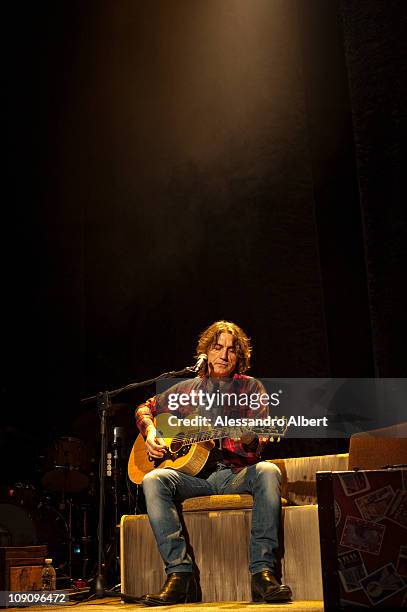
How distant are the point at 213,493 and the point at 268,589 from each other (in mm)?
567

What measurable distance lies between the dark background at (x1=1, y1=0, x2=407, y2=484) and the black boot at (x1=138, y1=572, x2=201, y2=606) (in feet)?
5.21

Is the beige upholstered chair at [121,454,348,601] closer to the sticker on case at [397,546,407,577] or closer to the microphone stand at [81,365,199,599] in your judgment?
the microphone stand at [81,365,199,599]

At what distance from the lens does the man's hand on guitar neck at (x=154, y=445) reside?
3156 mm

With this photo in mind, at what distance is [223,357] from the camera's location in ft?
11.2

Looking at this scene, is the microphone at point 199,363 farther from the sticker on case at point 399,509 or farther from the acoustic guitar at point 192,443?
the sticker on case at point 399,509

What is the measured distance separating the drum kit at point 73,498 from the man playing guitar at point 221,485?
59.5 inches

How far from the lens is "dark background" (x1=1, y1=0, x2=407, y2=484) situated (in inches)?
159

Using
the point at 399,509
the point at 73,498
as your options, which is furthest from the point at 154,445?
the point at 73,498

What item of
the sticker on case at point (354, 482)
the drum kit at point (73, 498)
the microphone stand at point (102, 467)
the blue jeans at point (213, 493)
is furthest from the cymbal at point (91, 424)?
the sticker on case at point (354, 482)

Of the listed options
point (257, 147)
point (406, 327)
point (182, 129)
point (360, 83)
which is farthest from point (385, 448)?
point (182, 129)

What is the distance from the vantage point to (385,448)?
9.00 feet

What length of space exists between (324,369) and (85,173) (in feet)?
9.36

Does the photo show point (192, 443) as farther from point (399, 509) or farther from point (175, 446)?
point (399, 509)

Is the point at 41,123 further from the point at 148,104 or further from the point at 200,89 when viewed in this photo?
the point at 200,89
